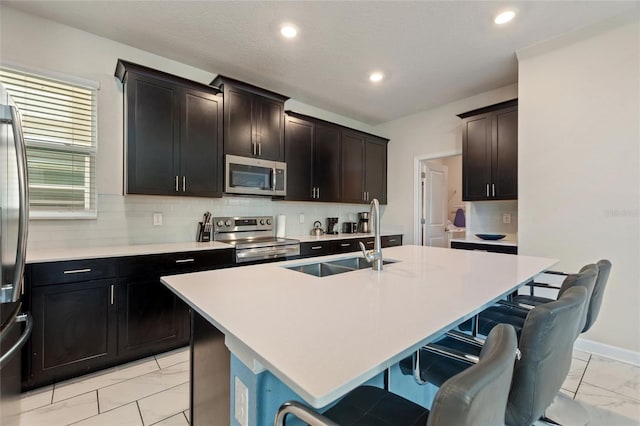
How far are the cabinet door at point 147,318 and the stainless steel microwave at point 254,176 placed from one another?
3.95 feet

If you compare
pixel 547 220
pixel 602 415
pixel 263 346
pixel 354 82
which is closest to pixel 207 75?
pixel 354 82

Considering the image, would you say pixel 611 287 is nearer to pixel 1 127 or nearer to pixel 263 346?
pixel 263 346

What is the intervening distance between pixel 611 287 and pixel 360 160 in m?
3.19

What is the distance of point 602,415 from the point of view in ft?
5.77

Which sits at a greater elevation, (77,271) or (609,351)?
(77,271)

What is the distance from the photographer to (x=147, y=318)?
2.39 meters

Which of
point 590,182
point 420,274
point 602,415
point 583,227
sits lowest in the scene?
point 602,415

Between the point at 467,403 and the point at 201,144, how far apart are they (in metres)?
3.02

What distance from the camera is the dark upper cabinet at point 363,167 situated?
14.4ft

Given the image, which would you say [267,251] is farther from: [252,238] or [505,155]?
[505,155]

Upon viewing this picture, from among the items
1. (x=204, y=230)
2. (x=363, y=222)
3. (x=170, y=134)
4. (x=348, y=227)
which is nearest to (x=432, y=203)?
(x=363, y=222)

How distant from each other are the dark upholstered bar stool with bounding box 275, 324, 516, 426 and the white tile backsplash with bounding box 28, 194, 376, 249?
2641mm

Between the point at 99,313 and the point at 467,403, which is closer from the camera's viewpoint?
the point at 467,403

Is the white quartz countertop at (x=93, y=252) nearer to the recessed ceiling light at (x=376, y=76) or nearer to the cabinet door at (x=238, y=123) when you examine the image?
the cabinet door at (x=238, y=123)
